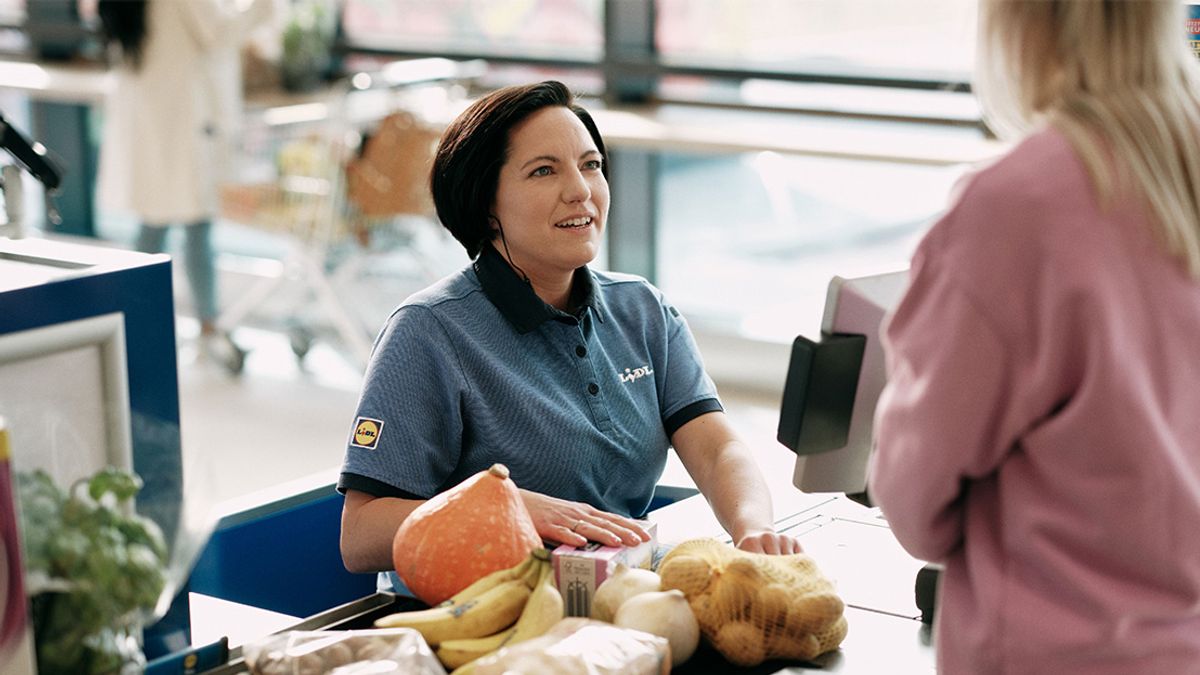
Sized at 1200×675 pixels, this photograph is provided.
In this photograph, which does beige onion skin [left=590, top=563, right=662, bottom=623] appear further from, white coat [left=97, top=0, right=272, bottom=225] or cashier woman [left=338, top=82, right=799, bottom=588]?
white coat [left=97, top=0, right=272, bottom=225]

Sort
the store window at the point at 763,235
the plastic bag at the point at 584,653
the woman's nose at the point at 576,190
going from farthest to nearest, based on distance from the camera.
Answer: the store window at the point at 763,235 < the woman's nose at the point at 576,190 < the plastic bag at the point at 584,653

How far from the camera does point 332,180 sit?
5.39 metres

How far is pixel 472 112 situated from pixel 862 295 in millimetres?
853

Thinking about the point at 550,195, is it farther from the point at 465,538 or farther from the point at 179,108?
the point at 179,108

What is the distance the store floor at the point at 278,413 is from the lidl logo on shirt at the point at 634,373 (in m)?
1.78

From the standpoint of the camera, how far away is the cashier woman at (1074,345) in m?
1.33

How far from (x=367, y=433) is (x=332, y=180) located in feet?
11.0

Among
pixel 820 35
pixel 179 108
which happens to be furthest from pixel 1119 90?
pixel 179 108

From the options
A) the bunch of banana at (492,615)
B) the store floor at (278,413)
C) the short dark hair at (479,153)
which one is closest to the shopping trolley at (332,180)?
the store floor at (278,413)

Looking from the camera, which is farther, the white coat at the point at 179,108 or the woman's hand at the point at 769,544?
the white coat at the point at 179,108

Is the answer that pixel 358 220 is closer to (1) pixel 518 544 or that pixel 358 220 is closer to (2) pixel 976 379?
(1) pixel 518 544

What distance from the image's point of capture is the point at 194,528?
1490 millimetres

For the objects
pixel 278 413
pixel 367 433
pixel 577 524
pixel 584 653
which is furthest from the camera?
pixel 278 413

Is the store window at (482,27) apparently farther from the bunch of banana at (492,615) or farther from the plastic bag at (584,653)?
the plastic bag at (584,653)
